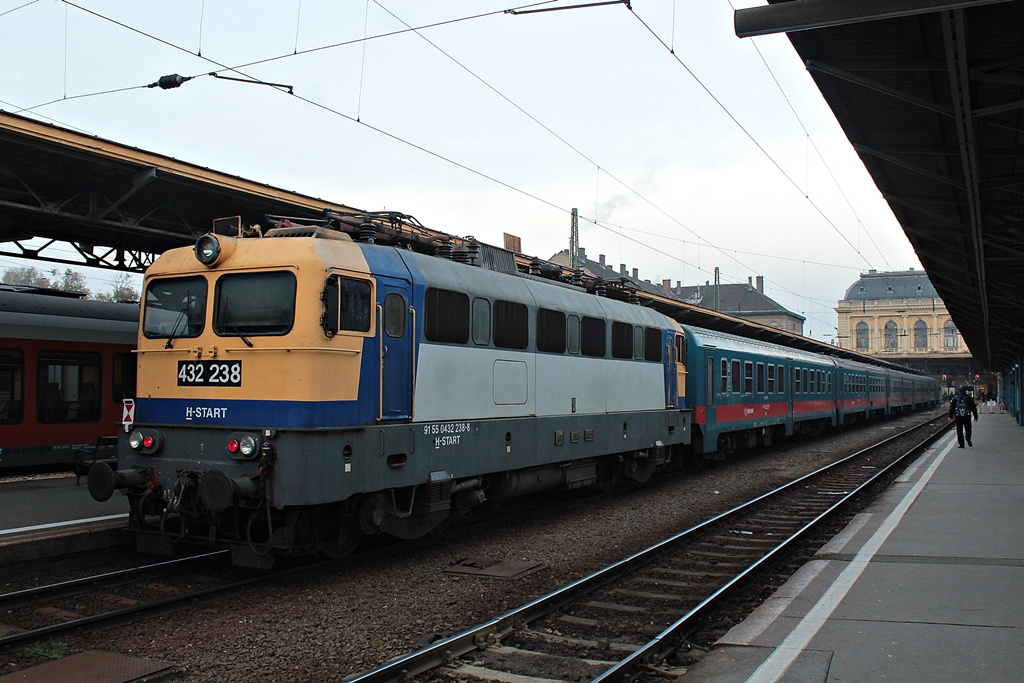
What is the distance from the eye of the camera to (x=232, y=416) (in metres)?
8.29

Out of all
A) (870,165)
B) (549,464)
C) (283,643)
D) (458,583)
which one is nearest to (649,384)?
(549,464)

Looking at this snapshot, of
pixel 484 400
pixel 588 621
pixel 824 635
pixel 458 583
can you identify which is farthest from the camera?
pixel 484 400

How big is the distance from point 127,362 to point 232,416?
9732mm

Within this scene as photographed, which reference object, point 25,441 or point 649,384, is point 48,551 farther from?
point 649,384

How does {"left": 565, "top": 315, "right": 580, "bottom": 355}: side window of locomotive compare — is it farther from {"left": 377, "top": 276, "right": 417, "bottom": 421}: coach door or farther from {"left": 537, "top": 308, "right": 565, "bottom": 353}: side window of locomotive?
{"left": 377, "top": 276, "right": 417, "bottom": 421}: coach door

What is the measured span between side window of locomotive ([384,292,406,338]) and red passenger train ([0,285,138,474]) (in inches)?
311

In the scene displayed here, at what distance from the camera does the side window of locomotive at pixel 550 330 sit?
11688 millimetres

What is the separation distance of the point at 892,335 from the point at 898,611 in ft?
365

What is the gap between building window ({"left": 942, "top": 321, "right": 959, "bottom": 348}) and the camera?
104m

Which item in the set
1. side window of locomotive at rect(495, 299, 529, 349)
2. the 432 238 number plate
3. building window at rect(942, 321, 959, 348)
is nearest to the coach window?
the 432 238 number plate

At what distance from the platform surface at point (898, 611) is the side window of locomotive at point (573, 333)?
4.39 meters

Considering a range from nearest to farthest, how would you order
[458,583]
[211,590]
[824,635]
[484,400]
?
[824,635] < [211,590] < [458,583] < [484,400]

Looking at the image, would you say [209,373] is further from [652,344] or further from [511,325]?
[652,344]

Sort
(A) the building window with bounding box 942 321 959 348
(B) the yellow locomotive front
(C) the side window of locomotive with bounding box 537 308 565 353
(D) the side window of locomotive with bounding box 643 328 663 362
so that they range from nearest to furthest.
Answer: (B) the yellow locomotive front
(C) the side window of locomotive with bounding box 537 308 565 353
(D) the side window of locomotive with bounding box 643 328 663 362
(A) the building window with bounding box 942 321 959 348
